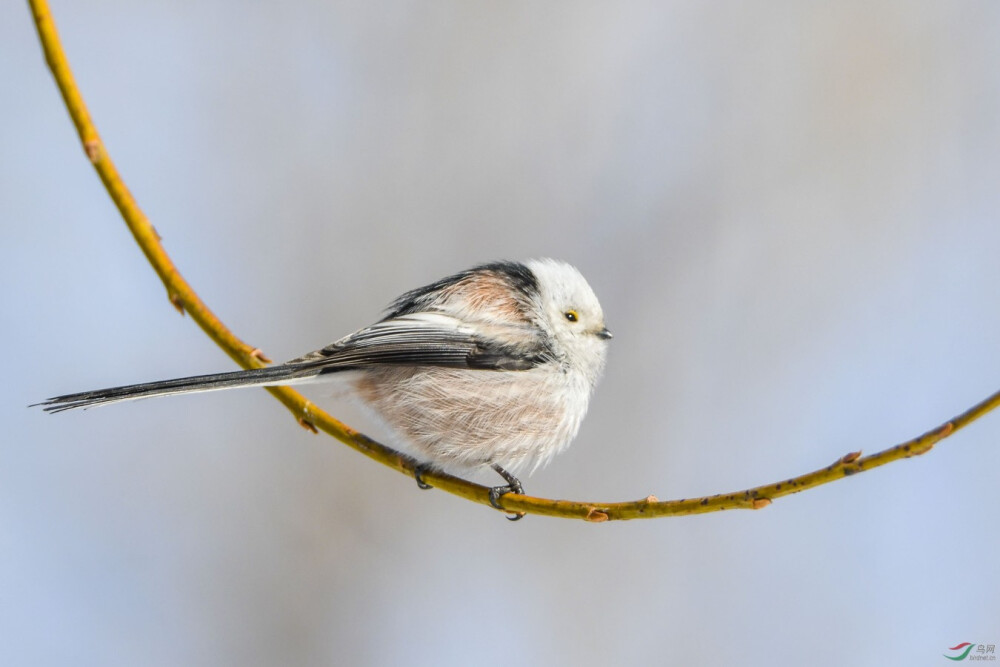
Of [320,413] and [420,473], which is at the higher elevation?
[320,413]

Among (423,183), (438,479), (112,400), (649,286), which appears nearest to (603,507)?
(438,479)

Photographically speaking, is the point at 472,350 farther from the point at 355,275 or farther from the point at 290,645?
the point at 290,645

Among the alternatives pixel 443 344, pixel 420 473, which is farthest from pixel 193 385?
pixel 443 344

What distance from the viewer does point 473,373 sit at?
304 centimetres

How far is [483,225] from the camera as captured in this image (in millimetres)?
5152

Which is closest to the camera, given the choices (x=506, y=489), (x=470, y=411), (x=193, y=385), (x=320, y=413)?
(x=193, y=385)

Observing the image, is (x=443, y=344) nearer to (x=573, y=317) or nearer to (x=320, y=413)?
(x=573, y=317)

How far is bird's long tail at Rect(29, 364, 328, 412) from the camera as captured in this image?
188cm

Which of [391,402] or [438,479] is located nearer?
[438,479]

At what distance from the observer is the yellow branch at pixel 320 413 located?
1.58 meters

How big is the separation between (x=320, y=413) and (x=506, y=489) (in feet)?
2.17

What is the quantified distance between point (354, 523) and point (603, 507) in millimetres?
3264

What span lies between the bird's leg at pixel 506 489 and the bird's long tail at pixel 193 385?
68 cm

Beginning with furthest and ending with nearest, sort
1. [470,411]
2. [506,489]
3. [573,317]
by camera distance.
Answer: [573,317] → [470,411] → [506,489]
